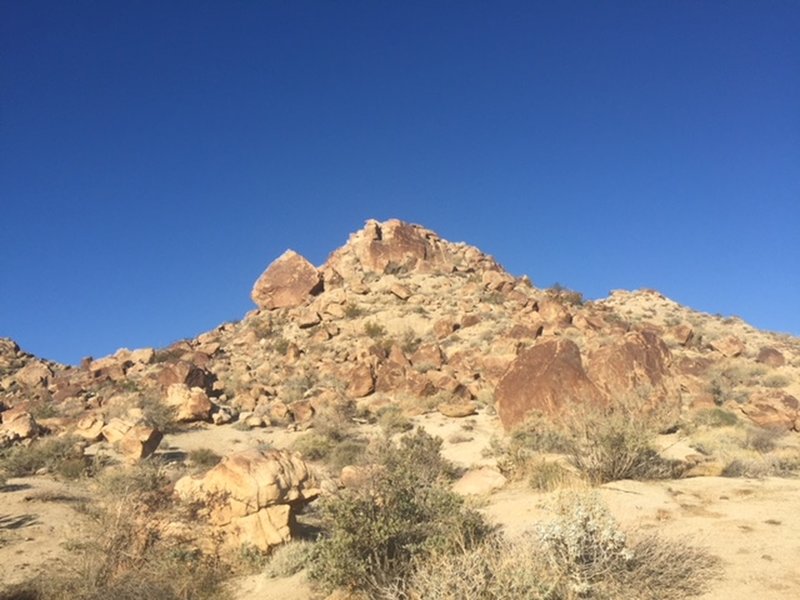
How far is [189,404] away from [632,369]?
15.0 meters

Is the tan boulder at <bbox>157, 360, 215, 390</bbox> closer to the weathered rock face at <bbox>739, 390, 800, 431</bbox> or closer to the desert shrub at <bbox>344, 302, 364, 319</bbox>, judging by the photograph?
the desert shrub at <bbox>344, 302, 364, 319</bbox>

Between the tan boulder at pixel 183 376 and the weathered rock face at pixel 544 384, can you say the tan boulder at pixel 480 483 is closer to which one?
the weathered rock face at pixel 544 384

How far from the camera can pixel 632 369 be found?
17406 mm

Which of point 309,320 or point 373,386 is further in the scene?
point 309,320

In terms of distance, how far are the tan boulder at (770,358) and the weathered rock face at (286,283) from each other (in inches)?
991

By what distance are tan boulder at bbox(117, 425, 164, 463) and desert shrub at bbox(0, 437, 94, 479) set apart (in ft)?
2.92

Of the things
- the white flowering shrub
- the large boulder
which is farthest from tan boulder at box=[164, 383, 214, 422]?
the large boulder

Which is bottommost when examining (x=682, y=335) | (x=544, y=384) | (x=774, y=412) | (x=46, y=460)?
(x=774, y=412)

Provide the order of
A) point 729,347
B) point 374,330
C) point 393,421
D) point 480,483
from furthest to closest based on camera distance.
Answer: point 374,330, point 729,347, point 393,421, point 480,483

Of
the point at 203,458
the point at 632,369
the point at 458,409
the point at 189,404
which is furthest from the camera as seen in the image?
the point at 189,404

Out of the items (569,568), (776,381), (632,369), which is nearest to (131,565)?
(569,568)

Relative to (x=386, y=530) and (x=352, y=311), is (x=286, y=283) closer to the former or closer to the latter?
(x=352, y=311)

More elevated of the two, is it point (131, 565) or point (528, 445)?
point (528, 445)

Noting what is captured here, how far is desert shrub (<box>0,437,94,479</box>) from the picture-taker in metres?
12.3
